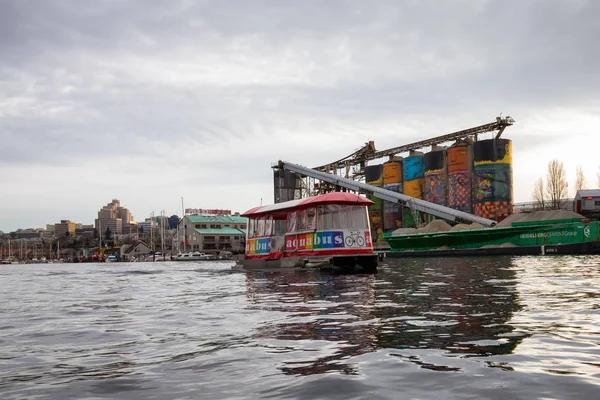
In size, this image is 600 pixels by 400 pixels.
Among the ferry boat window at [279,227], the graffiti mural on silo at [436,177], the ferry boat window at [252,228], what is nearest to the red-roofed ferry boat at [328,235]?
the ferry boat window at [279,227]

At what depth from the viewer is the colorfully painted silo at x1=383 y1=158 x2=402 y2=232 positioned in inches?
3652

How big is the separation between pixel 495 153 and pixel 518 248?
29.8 meters

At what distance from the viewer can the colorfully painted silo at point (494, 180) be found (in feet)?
252

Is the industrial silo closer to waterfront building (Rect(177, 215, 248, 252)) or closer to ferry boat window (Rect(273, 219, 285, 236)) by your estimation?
ferry boat window (Rect(273, 219, 285, 236))

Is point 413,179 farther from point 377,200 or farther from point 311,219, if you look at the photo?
point 311,219

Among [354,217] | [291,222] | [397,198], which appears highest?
[397,198]

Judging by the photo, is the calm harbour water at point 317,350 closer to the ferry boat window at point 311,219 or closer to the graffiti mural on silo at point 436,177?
the ferry boat window at point 311,219

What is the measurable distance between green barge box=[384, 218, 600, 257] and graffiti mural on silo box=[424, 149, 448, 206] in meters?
20.3

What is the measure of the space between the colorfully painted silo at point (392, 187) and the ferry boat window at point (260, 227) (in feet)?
191

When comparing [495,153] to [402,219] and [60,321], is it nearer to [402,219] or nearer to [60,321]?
[402,219]

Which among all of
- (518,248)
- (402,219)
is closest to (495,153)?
(402,219)

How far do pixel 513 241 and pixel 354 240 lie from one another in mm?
30105

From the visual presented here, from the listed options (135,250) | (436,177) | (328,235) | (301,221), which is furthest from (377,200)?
(135,250)

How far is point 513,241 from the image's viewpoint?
53625 mm
